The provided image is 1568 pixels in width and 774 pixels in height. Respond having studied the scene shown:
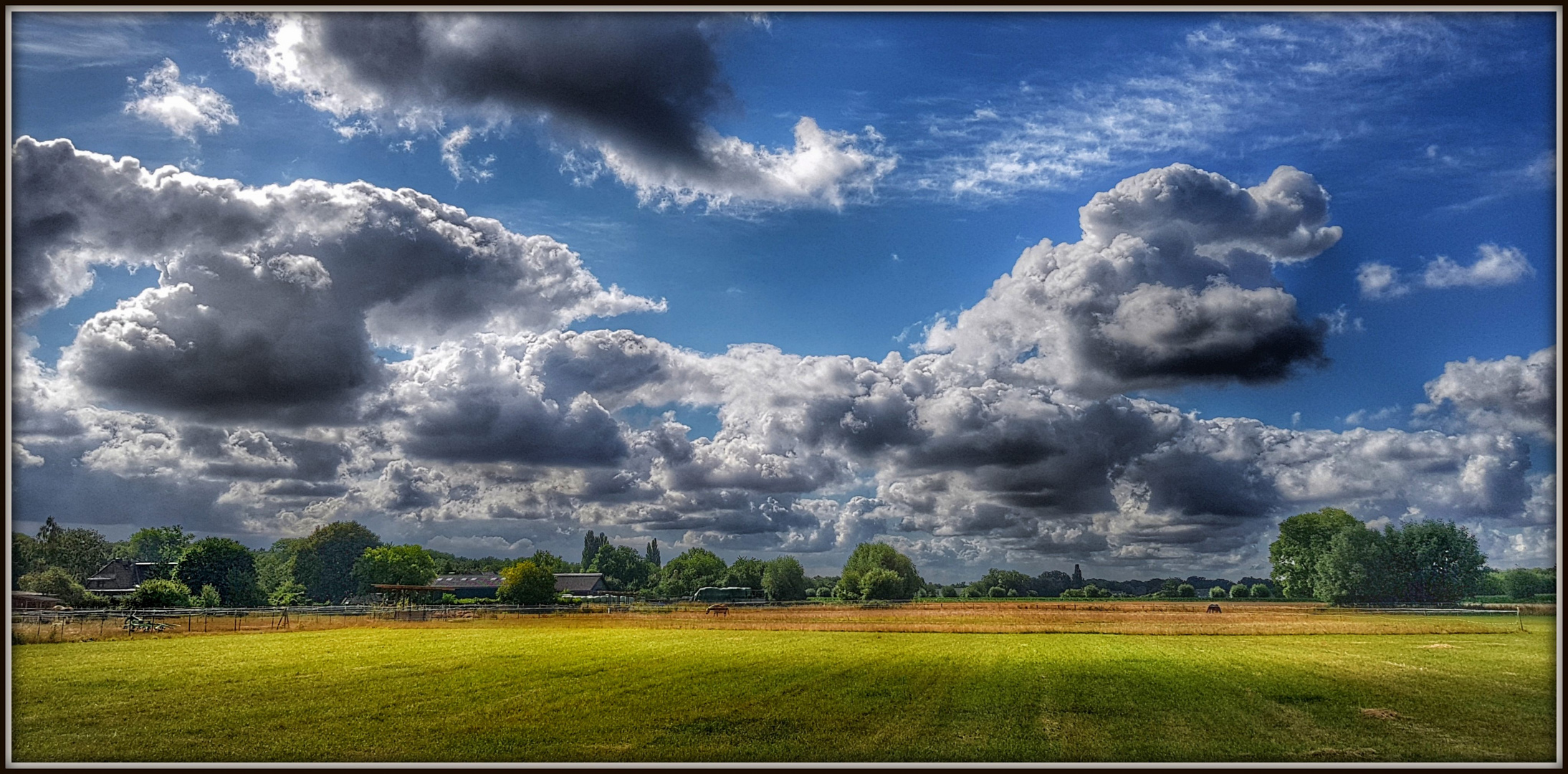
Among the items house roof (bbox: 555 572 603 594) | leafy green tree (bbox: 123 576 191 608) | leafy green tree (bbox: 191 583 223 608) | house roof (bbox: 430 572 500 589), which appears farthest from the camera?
house roof (bbox: 555 572 603 594)

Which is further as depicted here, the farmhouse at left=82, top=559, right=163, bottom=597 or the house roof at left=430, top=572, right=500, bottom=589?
the house roof at left=430, top=572, right=500, bottom=589

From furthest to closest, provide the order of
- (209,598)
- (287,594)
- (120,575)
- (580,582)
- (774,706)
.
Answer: (580,582)
(287,594)
(120,575)
(209,598)
(774,706)

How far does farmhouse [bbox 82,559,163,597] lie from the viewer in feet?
226

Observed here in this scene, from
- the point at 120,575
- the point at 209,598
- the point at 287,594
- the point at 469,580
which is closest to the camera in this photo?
the point at 209,598

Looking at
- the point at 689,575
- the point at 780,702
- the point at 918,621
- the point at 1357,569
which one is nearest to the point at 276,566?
the point at 689,575

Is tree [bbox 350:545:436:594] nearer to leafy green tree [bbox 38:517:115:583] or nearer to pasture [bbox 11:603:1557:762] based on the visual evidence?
leafy green tree [bbox 38:517:115:583]

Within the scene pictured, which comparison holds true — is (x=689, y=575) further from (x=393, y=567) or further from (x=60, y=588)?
(x=60, y=588)

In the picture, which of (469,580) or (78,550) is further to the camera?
(469,580)

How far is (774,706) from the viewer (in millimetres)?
22750

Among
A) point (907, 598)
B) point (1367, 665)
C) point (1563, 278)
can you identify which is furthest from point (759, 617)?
point (1563, 278)

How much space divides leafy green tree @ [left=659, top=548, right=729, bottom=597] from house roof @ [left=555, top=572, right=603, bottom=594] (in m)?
16.0

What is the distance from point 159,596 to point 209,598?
9.15 metres

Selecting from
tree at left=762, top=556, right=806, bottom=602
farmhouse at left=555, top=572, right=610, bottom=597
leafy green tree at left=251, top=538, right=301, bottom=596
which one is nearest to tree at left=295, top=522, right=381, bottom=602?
leafy green tree at left=251, top=538, right=301, bottom=596

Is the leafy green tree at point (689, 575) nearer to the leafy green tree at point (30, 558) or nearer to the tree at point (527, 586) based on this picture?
the tree at point (527, 586)
